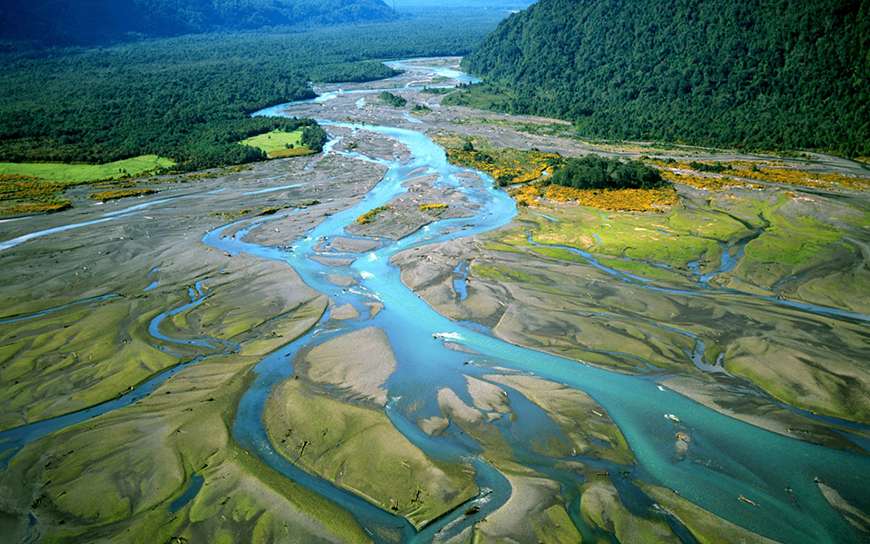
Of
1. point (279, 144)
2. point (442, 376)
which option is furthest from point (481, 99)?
point (442, 376)

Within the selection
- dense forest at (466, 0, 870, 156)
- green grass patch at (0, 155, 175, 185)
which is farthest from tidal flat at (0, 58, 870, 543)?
dense forest at (466, 0, 870, 156)

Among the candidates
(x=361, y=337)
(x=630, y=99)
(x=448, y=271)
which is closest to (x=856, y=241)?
(x=448, y=271)

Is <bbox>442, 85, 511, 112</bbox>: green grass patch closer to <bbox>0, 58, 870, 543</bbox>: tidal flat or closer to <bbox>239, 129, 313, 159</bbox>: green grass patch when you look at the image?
<bbox>239, 129, 313, 159</bbox>: green grass patch

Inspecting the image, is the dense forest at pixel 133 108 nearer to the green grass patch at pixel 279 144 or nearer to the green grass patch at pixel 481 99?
the green grass patch at pixel 279 144

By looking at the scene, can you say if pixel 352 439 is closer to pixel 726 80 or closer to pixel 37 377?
pixel 37 377

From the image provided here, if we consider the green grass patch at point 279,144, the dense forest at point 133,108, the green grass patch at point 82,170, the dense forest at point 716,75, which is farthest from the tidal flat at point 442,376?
the dense forest at point 716,75

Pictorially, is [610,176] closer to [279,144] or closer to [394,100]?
[279,144]
